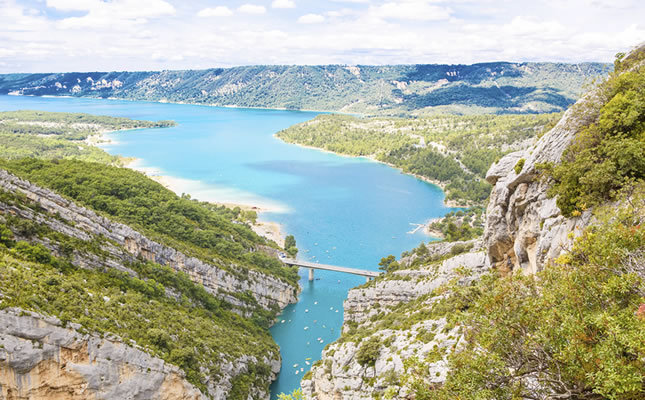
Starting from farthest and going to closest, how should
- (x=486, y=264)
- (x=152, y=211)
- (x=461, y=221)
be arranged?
(x=461, y=221)
(x=152, y=211)
(x=486, y=264)

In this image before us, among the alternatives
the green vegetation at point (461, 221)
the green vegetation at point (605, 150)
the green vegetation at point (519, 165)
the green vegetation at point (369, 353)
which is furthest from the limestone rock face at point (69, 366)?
the green vegetation at point (461, 221)

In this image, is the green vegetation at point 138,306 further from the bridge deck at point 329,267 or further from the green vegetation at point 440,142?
the green vegetation at point 440,142

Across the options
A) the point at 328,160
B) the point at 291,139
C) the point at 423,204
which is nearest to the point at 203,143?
the point at 291,139

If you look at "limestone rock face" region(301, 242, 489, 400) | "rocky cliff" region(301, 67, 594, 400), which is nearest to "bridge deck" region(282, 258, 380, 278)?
"limestone rock face" region(301, 242, 489, 400)

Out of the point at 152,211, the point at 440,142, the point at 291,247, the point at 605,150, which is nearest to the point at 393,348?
the point at 605,150

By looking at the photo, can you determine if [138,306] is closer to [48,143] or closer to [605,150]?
[605,150]
